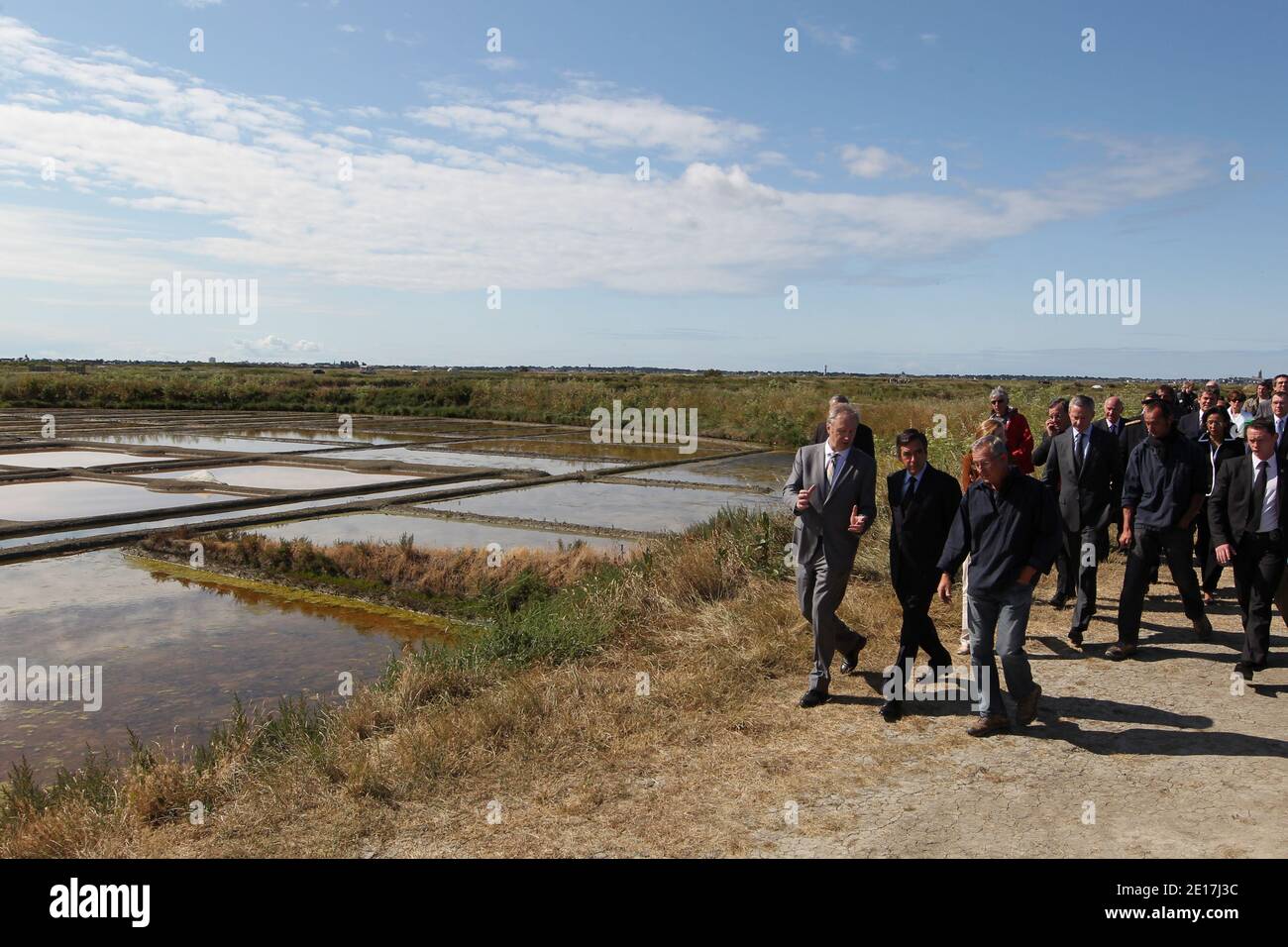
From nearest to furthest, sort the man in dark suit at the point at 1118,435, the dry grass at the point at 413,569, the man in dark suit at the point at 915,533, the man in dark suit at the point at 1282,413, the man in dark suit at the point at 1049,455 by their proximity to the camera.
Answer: the man in dark suit at the point at 915,533 → the man in dark suit at the point at 1118,435 → the man in dark suit at the point at 1049,455 → the man in dark suit at the point at 1282,413 → the dry grass at the point at 413,569

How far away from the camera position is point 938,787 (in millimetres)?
4445

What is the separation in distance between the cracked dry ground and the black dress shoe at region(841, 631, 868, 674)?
0.14 meters

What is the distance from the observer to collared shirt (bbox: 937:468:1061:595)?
492 cm

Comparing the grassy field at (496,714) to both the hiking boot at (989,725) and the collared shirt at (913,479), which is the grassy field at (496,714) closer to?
the hiking boot at (989,725)

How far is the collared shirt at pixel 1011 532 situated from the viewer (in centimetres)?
492

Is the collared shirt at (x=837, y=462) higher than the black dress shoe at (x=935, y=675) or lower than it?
higher

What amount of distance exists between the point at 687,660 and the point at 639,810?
2307 mm

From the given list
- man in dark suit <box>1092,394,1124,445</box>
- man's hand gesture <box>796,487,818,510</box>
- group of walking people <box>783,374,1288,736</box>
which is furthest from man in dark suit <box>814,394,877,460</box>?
man in dark suit <box>1092,394,1124,445</box>

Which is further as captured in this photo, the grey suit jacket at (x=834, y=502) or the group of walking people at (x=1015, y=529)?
the grey suit jacket at (x=834, y=502)

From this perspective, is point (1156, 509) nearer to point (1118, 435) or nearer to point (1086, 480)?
point (1086, 480)

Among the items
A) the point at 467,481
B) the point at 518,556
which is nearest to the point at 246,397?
the point at 467,481

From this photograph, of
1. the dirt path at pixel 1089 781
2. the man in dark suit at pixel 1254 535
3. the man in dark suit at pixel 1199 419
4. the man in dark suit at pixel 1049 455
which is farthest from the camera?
the man in dark suit at pixel 1199 419

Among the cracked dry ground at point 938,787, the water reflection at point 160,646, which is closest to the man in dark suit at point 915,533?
the cracked dry ground at point 938,787

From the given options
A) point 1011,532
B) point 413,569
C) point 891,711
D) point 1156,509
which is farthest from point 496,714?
point 413,569
